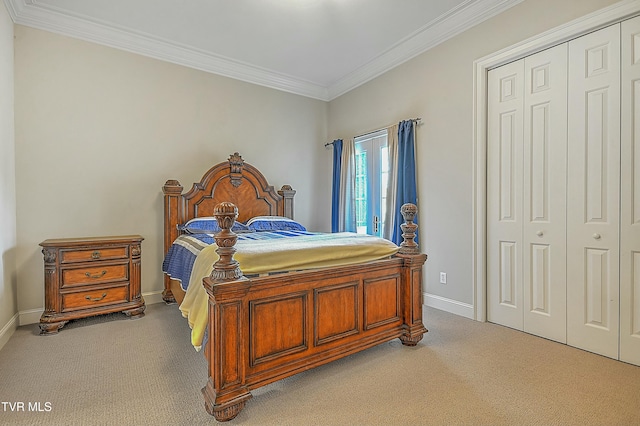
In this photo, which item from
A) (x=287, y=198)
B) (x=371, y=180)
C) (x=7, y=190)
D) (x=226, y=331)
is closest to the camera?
(x=226, y=331)

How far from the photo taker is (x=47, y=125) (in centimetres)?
322

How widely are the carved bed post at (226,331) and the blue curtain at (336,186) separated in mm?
3171

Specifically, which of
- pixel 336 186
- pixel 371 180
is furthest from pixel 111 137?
pixel 371 180

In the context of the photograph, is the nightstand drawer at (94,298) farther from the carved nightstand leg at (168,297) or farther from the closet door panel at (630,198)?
the closet door panel at (630,198)

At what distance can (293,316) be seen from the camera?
2010mm

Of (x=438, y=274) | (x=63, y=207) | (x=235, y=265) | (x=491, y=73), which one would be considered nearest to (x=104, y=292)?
(x=63, y=207)

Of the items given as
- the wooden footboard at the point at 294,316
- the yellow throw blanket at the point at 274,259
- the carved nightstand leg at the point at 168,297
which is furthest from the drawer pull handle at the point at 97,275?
the wooden footboard at the point at 294,316

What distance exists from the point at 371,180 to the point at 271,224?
1.52 meters

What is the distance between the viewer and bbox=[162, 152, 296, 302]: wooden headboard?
12.3 ft

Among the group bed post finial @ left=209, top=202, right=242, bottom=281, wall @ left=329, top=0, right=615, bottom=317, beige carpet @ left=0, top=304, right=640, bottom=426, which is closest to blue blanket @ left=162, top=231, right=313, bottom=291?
beige carpet @ left=0, top=304, right=640, bottom=426

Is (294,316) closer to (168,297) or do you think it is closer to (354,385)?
(354,385)

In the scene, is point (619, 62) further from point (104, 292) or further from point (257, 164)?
point (104, 292)

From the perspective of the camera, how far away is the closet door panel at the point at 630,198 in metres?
2.24

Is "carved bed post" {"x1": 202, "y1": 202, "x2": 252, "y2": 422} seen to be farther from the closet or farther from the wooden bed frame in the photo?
the closet
